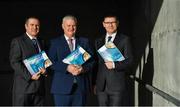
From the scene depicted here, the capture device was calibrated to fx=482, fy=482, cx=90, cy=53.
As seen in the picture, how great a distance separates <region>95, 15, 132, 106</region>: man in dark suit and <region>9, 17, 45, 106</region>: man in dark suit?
679mm

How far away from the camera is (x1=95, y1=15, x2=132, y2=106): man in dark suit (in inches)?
210

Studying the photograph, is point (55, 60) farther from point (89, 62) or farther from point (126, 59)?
point (126, 59)

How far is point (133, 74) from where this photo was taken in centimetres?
827

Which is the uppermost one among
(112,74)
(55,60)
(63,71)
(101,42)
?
(101,42)

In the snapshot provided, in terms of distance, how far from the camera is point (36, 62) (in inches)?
202

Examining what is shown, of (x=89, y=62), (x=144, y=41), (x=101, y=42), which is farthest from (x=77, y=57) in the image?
(x=144, y=41)

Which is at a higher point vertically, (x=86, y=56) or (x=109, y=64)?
(x=86, y=56)

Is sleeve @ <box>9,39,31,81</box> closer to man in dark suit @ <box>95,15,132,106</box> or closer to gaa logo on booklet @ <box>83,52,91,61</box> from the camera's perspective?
gaa logo on booklet @ <box>83,52,91,61</box>

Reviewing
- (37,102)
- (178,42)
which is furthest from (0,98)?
(178,42)

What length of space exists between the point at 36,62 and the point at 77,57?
441 mm

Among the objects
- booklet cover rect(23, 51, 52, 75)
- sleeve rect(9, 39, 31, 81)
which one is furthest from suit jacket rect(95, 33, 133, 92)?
sleeve rect(9, 39, 31, 81)

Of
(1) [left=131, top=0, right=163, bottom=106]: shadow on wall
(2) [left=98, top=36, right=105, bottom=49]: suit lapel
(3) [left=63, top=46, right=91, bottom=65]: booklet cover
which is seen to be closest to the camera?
(3) [left=63, top=46, right=91, bottom=65]: booklet cover

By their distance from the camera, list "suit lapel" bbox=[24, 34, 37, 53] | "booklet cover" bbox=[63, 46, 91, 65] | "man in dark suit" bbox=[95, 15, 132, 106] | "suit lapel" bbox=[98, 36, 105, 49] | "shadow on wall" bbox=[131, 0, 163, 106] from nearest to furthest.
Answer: "booklet cover" bbox=[63, 46, 91, 65], "suit lapel" bbox=[24, 34, 37, 53], "man in dark suit" bbox=[95, 15, 132, 106], "suit lapel" bbox=[98, 36, 105, 49], "shadow on wall" bbox=[131, 0, 163, 106]

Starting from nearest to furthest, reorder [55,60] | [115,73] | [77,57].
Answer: [77,57] < [55,60] < [115,73]
